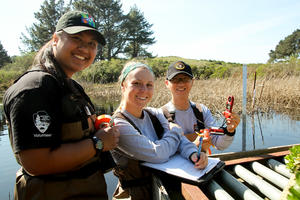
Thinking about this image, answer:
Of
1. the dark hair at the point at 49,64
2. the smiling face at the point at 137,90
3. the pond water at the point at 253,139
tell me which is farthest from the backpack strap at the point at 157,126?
the pond water at the point at 253,139

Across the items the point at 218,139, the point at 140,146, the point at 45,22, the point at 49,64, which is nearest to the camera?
the point at 49,64

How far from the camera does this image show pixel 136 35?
39.8 meters

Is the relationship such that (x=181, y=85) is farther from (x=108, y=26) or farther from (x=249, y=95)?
(x=108, y=26)

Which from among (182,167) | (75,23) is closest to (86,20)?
(75,23)

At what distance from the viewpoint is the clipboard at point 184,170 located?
4.70 feet

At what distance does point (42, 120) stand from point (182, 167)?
107cm

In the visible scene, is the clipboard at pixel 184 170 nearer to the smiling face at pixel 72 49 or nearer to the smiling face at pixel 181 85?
the smiling face at pixel 72 49

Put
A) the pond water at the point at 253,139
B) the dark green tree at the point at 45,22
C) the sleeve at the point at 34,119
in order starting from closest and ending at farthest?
1. the sleeve at the point at 34,119
2. the pond water at the point at 253,139
3. the dark green tree at the point at 45,22

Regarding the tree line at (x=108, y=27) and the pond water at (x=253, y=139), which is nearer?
the pond water at (x=253, y=139)

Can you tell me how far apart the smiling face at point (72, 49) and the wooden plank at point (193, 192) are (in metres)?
1.19

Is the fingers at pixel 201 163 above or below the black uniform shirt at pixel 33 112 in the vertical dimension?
below

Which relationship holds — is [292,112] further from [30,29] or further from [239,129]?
[30,29]

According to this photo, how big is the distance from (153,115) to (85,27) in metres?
1.04

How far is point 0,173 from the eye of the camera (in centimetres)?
514
